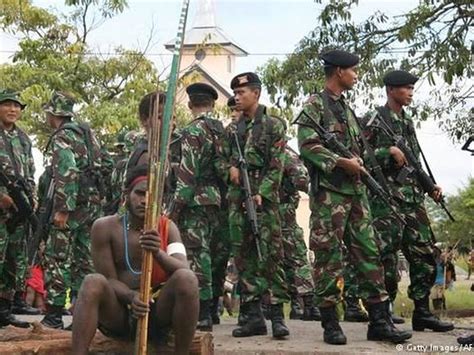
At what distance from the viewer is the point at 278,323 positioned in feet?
22.7

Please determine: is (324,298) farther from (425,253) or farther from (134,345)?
A: (134,345)

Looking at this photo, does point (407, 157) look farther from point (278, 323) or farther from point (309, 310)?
point (309, 310)

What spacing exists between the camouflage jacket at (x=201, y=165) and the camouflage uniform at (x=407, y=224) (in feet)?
4.06

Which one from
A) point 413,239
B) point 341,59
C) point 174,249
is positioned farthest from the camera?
point 413,239

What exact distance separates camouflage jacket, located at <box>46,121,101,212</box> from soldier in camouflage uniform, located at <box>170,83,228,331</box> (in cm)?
84

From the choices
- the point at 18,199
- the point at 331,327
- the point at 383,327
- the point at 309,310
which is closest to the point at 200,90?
the point at 18,199

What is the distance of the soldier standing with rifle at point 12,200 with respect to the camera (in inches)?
304

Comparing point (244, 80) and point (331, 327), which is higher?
point (244, 80)

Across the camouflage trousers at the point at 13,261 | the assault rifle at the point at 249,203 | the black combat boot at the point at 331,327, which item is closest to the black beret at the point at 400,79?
the assault rifle at the point at 249,203

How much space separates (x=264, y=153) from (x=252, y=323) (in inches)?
51.4

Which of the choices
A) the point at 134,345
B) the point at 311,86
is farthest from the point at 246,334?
the point at 311,86

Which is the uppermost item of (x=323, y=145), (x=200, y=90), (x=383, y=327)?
(x=200, y=90)

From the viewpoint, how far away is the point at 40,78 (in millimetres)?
17562

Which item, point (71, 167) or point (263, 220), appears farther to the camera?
point (71, 167)
